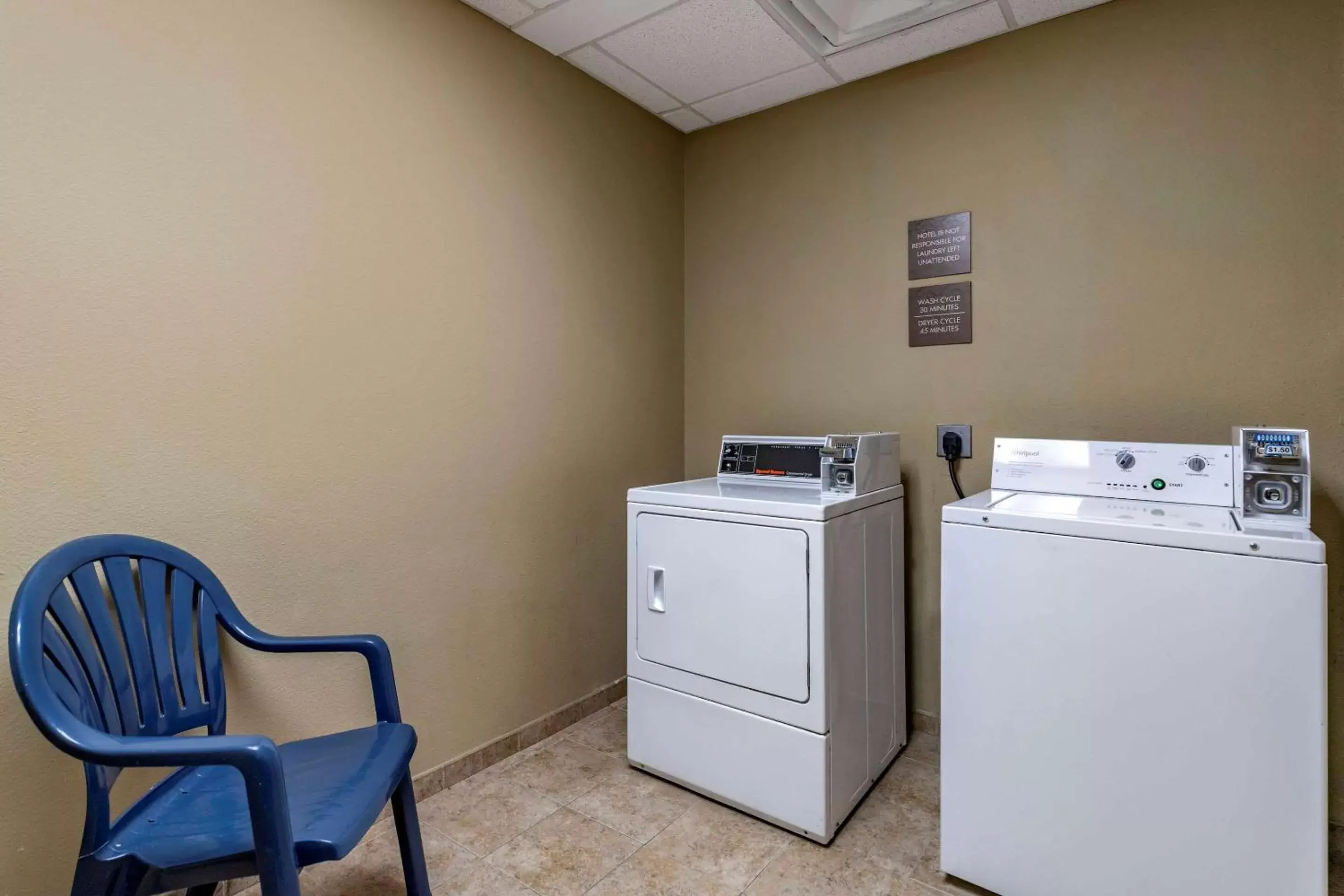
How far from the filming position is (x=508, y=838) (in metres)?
1.86

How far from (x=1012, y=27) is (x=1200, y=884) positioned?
7.76 ft

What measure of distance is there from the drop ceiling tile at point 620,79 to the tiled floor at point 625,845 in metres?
2.39

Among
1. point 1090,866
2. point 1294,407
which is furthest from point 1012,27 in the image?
point 1090,866

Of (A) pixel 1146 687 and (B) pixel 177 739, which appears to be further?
(A) pixel 1146 687

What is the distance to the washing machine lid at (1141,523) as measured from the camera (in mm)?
1308

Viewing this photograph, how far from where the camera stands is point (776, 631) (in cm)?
187

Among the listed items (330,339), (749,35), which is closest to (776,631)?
(330,339)

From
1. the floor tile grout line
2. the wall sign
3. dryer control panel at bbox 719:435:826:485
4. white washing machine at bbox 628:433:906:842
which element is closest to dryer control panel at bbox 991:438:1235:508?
white washing machine at bbox 628:433:906:842

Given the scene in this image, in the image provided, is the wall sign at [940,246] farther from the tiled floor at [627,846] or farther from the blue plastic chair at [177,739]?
the blue plastic chair at [177,739]

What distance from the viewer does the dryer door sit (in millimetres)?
1840

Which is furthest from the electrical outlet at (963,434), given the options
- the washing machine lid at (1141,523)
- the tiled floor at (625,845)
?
the tiled floor at (625,845)

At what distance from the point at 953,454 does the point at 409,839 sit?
193 centimetres

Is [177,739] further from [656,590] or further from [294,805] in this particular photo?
[656,590]

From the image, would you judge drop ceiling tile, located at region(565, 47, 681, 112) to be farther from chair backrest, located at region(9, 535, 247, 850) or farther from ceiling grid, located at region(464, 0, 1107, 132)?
chair backrest, located at region(9, 535, 247, 850)
